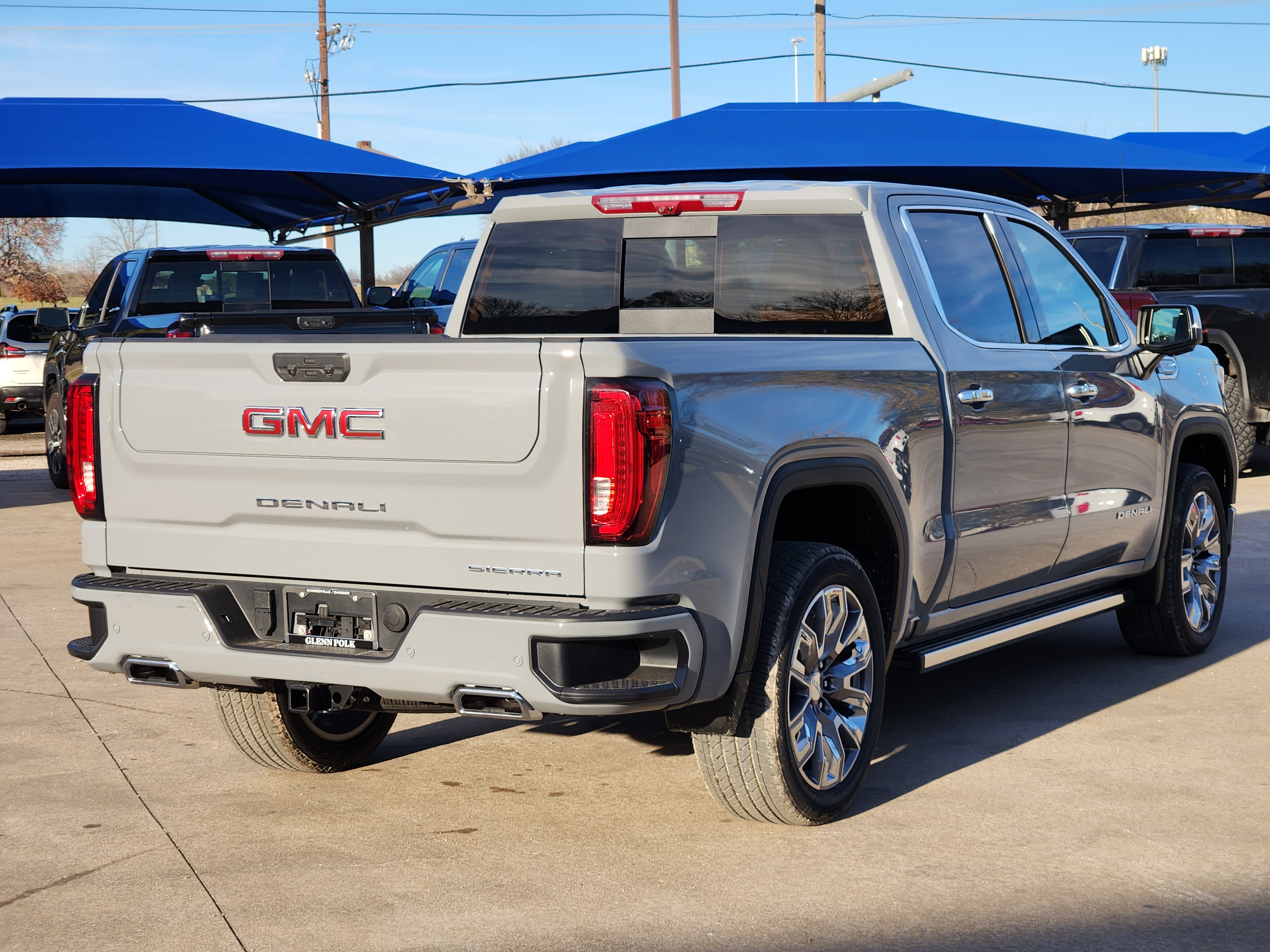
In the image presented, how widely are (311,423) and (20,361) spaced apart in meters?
17.0

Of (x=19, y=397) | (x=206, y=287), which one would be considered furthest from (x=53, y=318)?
(x=19, y=397)

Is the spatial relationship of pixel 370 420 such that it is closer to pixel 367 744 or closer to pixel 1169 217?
pixel 367 744

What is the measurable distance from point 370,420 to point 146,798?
5.88 ft

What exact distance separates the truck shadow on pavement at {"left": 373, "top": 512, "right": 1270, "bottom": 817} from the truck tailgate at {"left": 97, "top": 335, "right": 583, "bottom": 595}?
1.56 m

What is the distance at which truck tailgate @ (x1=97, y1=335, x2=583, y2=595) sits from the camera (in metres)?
3.78

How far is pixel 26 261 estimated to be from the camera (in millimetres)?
70312

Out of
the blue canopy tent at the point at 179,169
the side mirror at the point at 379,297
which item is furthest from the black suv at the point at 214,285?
the blue canopy tent at the point at 179,169

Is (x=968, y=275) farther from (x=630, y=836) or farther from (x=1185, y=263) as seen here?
(x=1185, y=263)

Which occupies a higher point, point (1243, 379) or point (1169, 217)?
point (1169, 217)

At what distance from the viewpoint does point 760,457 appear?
162 inches

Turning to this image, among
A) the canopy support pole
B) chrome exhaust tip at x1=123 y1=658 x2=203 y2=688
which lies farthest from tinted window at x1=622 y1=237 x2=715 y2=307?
the canopy support pole

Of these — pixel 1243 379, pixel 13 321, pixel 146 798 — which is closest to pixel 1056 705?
pixel 146 798

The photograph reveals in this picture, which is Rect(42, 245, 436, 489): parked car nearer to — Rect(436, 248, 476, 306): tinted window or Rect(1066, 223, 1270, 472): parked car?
Rect(436, 248, 476, 306): tinted window

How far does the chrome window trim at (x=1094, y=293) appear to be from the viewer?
19.4ft
